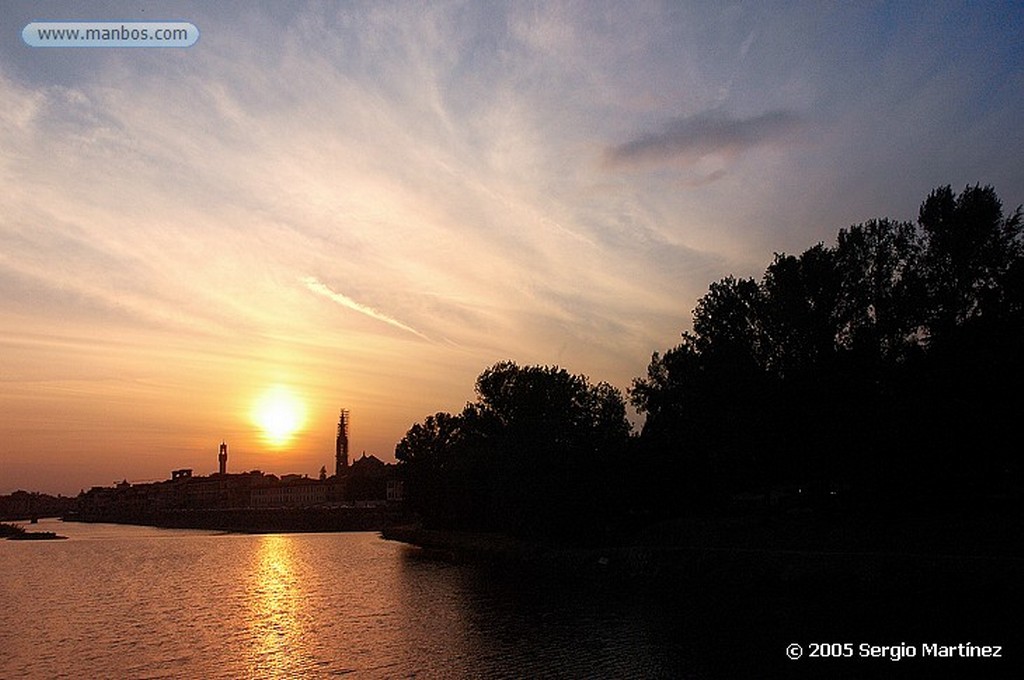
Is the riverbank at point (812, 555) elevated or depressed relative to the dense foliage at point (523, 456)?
depressed

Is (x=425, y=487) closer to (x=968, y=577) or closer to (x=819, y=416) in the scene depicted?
(x=819, y=416)

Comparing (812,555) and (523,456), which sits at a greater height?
(523,456)

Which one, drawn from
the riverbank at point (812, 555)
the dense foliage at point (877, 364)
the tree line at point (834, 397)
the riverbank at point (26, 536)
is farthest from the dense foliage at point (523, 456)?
the riverbank at point (26, 536)

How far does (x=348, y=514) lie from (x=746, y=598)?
144089mm

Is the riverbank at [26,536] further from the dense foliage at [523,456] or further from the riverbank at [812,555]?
the riverbank at [812,555]

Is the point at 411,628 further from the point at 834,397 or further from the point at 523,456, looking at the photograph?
the point at 523,456

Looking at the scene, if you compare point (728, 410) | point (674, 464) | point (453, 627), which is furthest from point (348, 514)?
point (453, 627)

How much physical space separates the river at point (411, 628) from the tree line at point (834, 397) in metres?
15.4

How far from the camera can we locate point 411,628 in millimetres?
44750

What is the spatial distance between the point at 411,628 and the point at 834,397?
1341 inches

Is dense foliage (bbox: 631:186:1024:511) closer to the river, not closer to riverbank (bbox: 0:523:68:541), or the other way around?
the river

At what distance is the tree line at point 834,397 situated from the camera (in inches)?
2096

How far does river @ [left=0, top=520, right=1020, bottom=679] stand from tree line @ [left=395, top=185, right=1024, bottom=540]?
50.5 feet

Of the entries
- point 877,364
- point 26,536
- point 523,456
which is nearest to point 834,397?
point 877,364
